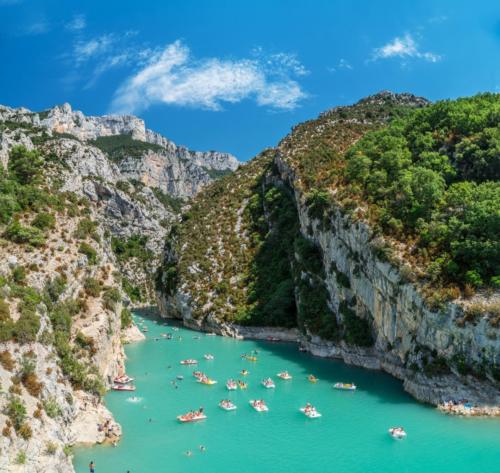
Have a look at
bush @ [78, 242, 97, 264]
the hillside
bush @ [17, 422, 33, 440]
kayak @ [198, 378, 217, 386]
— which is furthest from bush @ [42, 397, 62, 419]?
kayak @ [198, 378, 217, 386]

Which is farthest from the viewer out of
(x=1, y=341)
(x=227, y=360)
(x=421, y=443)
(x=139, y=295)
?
(x=139, y=295)

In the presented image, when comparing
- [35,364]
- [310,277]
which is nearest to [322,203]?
[310,277]

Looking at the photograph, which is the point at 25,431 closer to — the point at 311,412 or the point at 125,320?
the point at 311,412

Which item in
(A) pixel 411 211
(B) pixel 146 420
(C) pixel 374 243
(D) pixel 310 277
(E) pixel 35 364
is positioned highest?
(A) pixel 411 211

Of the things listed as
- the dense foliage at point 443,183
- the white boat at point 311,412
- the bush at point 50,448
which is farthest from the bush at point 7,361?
the dense foliage at point 443,183

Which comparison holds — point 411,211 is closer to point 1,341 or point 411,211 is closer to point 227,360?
point 227,360

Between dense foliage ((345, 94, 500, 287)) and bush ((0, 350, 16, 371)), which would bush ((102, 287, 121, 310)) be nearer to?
bush ((0, 350, 16, 371))
